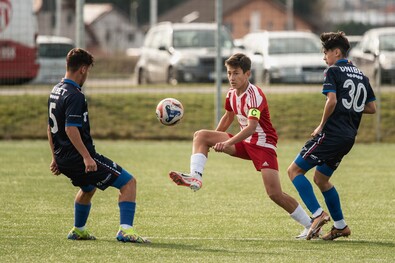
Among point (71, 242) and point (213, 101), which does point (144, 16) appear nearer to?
point (213, 101)

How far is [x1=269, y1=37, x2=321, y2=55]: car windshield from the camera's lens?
24692 millimetres

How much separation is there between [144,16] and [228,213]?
80140mm

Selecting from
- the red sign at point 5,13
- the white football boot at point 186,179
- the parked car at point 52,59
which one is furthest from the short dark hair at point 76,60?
the red sign at point 5,13

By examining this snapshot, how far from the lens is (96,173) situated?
27.5 ft

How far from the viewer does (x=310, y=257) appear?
25.5 ft

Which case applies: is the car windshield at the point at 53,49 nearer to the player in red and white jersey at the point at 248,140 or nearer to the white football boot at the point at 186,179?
the player in red and white jersey at the point at 248,140

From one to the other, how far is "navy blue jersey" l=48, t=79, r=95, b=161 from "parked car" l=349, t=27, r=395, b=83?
1182 cm

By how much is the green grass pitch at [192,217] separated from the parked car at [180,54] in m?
6.60

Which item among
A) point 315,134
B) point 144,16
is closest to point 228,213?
point 315,134

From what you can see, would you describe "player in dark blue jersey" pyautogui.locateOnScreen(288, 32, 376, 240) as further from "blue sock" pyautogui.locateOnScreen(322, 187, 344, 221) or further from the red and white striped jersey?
the red and white striped jersey

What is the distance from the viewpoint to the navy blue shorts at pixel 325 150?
348 inches

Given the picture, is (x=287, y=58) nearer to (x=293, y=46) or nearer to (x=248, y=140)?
(x=293, y=46)

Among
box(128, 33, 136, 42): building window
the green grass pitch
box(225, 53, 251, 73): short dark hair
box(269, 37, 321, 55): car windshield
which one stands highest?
box(225, 53, 251, 73): short dark hair

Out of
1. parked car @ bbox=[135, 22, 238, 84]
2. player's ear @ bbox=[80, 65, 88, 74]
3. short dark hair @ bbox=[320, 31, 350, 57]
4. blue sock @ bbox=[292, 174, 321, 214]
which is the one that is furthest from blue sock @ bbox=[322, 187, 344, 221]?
parked car @ bbox=[135, 22, 238, 84]
